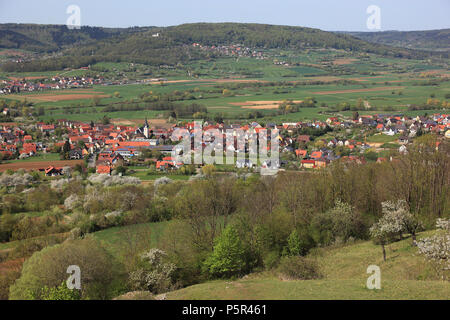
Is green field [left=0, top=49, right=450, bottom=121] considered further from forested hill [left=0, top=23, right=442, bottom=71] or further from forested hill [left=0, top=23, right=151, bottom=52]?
forested hill [left=0, top=23, right=151, bottom=52]

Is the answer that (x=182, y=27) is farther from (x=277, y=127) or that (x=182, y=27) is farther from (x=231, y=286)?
(x=231, y=286)

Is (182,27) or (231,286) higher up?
(182,27)

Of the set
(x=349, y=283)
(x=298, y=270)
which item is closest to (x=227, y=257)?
(x=298, y=270)

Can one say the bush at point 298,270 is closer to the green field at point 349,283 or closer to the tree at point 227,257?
the green field at point 349,283

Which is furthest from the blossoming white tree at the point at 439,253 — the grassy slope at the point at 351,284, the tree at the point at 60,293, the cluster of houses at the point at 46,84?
the cluster of houses at the point at 46,84
